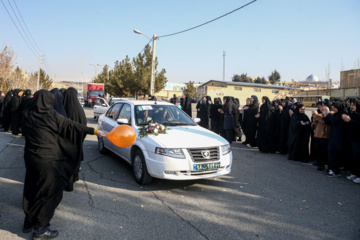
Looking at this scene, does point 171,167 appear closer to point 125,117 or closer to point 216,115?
point 125,117

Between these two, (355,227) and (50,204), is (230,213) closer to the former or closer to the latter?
(355,227)

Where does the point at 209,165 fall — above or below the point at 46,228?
above

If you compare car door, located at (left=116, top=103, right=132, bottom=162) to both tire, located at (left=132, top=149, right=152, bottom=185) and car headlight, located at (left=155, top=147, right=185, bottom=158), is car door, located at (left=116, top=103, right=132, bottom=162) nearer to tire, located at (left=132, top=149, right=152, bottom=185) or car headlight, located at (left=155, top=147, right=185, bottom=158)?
tire, located at (left=132, top=149, right=152, bottom=185)

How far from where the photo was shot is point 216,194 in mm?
5141

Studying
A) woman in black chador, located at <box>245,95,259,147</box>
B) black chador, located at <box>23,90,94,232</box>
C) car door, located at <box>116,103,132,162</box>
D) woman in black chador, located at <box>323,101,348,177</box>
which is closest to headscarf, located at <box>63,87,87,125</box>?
car door, located at <box>116,103,132,162</box>

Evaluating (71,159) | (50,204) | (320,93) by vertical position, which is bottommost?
(50,204)

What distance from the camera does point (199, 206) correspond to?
14.8 ft

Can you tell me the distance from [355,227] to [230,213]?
183cm

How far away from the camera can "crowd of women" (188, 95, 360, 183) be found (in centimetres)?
638

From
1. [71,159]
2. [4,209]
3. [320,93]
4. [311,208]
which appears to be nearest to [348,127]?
[311,208]

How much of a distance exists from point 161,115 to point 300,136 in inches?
181

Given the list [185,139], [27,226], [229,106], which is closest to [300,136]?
[229,106]

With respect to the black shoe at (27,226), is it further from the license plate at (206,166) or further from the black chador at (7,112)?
the black chador at (7,112)

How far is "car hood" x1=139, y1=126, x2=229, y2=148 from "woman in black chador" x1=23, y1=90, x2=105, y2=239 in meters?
2.02
